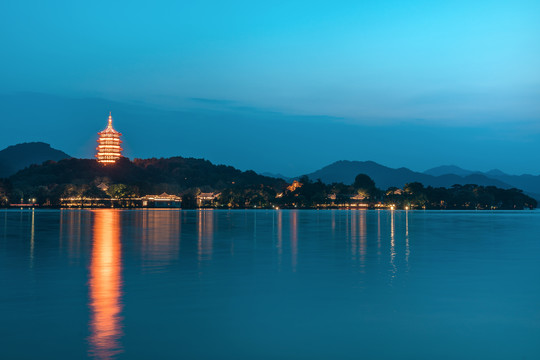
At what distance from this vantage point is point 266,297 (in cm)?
1619

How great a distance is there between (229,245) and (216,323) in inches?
910

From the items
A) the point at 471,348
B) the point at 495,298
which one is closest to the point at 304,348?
the point at 471,348

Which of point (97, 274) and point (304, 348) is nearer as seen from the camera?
point (304, 348)

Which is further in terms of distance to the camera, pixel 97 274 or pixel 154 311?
pixel 97 274

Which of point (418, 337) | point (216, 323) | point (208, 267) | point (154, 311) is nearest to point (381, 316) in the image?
point (418, 337)

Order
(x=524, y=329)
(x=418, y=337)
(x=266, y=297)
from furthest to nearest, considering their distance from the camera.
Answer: (x=266, y=297) → (x=524, y=329) → (x=418, y=337)

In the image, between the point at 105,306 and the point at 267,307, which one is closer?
the point at 105,306

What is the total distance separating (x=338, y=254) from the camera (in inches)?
1168

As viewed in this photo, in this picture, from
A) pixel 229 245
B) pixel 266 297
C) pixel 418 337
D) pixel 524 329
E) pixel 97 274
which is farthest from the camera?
pixel 229 245

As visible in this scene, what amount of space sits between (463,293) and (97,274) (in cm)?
1310

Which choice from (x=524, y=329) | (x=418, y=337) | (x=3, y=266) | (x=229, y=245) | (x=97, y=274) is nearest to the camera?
(x=418, y=337)

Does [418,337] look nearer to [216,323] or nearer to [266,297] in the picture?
[216,323]

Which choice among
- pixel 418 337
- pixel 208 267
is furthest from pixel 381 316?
pixel 208 267

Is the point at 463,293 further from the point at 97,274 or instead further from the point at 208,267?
the point at 97,274
